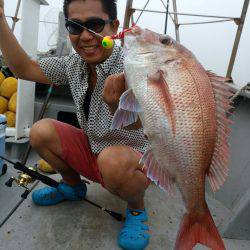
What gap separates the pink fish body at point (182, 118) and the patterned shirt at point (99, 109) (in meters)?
0.97

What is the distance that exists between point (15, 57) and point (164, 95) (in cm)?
→ 164

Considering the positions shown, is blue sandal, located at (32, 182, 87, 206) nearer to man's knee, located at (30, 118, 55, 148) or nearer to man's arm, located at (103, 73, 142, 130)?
man's knee, located at (30, 118, 55, 148)

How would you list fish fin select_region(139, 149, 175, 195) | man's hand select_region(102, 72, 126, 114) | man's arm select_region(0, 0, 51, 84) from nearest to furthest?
fish fin select_region(139, 149, 175, 195)
man's hand select_region(102, 72, 126, 114)
man's arm select_region(0, 0, 51, 84)

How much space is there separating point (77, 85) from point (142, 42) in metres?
1.19

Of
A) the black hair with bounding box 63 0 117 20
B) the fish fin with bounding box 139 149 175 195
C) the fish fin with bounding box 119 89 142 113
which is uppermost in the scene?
the black hair with bounding box 63 0 117 20

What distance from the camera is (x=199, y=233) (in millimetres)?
1708

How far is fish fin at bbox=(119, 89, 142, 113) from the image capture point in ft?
5.54

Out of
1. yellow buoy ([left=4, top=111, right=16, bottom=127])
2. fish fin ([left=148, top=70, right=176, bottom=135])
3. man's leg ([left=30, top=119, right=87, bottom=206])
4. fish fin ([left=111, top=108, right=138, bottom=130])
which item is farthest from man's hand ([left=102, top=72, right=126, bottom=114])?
yellow buoy ([left=4, top=111, right=16, bottom=127])

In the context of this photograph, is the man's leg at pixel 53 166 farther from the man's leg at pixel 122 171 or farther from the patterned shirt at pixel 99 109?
the man's leg at pixel 122 171

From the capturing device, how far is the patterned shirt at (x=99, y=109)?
8.82 ft

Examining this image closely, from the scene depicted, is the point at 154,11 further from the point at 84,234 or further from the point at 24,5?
the point at 84,234

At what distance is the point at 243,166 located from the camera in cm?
339

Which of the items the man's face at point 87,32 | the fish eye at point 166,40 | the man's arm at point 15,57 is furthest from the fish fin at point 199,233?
the man's arm at point 15,57

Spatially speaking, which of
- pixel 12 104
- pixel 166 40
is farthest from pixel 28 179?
pixel 12 104
